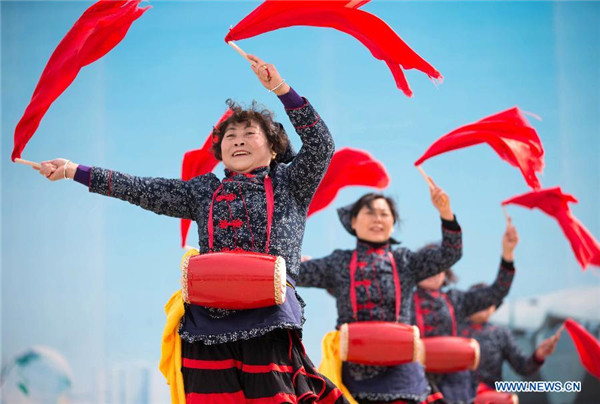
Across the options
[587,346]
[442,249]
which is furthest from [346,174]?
[587,346]

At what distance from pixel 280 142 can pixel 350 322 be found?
→ 4.17ft

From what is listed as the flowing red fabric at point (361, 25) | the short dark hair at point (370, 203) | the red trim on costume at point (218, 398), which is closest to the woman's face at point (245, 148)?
the flowing red fabric at point (361, 25)

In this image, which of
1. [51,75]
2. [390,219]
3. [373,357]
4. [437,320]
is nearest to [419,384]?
[373,357]

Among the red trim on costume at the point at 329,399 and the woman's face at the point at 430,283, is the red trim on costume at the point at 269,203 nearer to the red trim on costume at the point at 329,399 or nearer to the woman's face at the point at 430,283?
the red trim on costume at the point at 329,399

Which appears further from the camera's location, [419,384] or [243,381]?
[419,384]

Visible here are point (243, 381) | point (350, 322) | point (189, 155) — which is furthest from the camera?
point (350, 322)

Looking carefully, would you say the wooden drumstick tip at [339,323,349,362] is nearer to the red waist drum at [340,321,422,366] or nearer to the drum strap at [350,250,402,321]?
the red waist drum at [340,321,422,366]

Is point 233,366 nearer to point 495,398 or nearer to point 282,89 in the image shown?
point 282,89

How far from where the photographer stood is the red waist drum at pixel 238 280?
9.19ft

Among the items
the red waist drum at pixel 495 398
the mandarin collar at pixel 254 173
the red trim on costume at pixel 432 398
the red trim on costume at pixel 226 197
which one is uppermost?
the mandarin collar at pixel 254 173

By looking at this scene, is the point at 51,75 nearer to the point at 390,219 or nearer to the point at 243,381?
the point at 243,381

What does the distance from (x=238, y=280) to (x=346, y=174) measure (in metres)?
1.75

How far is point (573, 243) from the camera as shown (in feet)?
16.0

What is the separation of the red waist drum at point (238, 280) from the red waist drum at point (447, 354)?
7.58 ft
